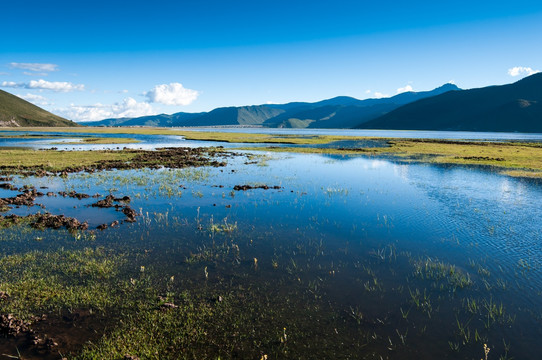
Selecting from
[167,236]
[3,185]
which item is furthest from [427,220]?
[3,185]

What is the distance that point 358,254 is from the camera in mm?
16172

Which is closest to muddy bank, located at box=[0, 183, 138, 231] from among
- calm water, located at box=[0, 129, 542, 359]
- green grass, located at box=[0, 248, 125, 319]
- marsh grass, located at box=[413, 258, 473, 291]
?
calm water, located at box=[0, 129, 542, 359]

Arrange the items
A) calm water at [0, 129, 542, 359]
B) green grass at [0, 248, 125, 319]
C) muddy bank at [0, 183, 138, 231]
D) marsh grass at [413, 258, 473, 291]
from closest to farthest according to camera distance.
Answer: calm water at [0, 129, 542, 359], green grass at [0, 248, 125, 319], marsh grass at [413, 258, 473, 291], muddy bank at [0, 183, 138, 231]

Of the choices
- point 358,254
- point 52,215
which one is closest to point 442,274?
point 358,254

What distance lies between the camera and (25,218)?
20656 mm

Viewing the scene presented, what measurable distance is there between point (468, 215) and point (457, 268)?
1108 cm

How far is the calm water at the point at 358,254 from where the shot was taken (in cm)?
993

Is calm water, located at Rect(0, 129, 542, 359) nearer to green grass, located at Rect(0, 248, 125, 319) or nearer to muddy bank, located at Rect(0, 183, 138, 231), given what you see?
muddy bank, located at Rect(0, 183, 138, 231)

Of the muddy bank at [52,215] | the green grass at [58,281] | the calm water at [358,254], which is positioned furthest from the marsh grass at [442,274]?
the muddy bank at [52,215]

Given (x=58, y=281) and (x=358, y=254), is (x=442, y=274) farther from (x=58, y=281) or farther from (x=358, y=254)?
(x=58, y=281)

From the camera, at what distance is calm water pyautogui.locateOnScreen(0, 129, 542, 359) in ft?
32.6

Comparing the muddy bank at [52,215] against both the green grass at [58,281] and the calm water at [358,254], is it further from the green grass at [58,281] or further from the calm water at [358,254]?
the green grass at [58,281]

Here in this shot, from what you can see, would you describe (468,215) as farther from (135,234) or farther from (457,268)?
(135,234)

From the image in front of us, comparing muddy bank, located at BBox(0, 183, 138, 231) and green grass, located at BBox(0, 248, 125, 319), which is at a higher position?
muddy bank, located at BBox(0, 183, 138, 231)
